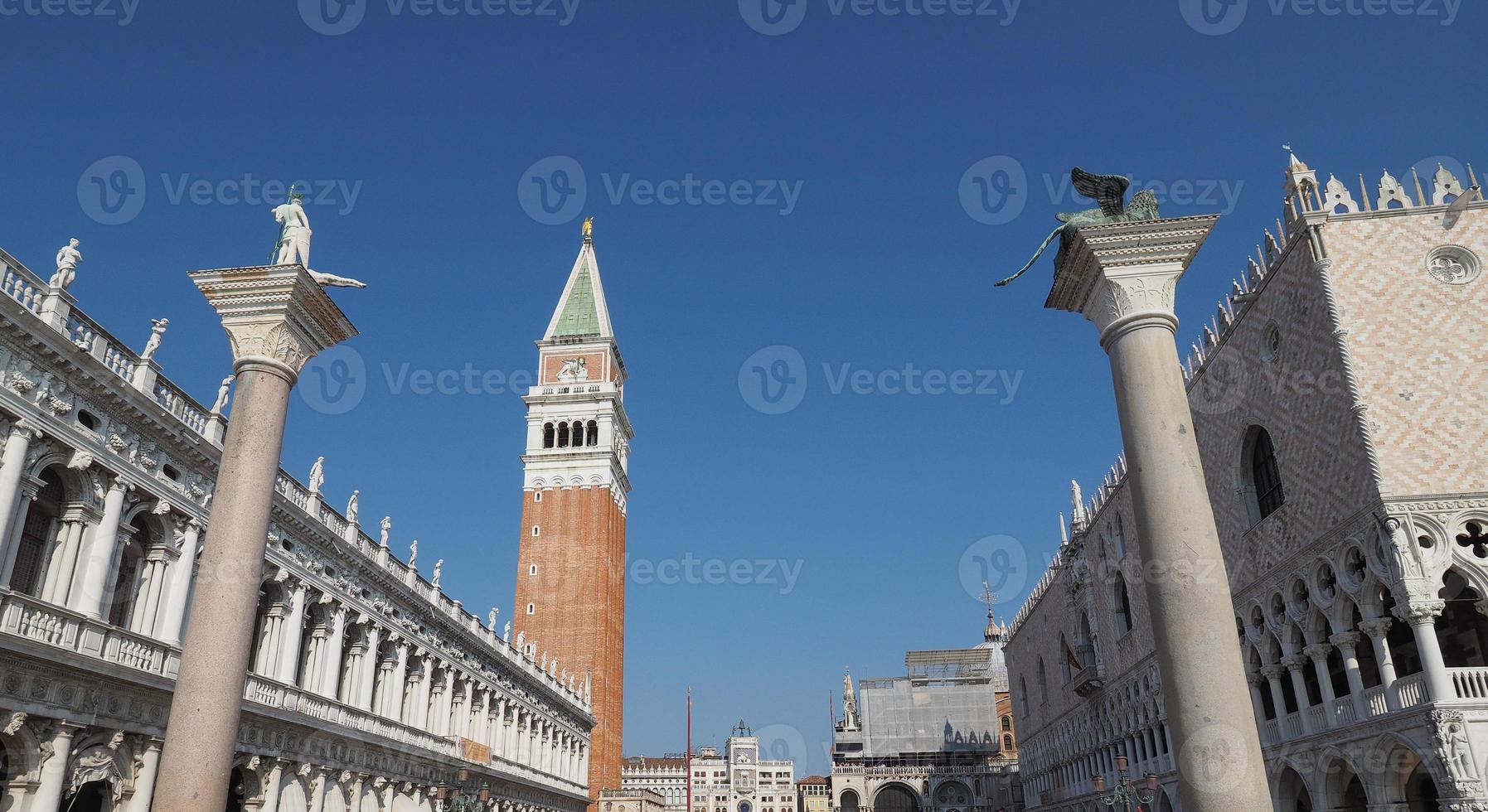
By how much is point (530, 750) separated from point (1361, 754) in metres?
35.4

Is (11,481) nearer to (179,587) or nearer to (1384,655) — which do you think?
(179,587)

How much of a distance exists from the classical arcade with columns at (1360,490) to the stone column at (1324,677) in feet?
0.16

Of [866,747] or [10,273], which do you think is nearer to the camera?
[10,273]

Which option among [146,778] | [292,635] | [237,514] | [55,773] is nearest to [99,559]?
[55,773]

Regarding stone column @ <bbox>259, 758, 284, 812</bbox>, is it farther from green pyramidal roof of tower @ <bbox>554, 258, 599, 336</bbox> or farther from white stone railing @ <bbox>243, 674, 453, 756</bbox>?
green pyramidal roof of tower @ <bbox>554, 258, 599, 336</bbox>

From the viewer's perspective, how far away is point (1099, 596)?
42.7 m

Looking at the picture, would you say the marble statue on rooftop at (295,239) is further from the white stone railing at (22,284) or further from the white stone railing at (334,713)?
the white stone railing at (334,713)

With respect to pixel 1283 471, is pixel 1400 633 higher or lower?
lower

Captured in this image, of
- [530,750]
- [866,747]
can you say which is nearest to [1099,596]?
[530,750]

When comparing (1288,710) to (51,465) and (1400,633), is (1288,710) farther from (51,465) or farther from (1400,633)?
(51,465)

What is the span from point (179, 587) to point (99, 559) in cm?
255

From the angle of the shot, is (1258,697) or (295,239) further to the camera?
(1258,697)

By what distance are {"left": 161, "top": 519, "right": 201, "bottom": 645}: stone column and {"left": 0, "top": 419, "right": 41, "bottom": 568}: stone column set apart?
376 cm

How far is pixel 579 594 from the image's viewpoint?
66688 millimetres
